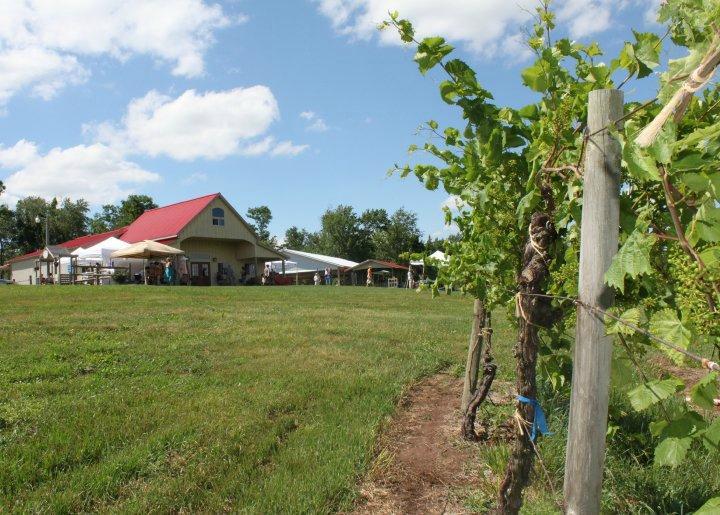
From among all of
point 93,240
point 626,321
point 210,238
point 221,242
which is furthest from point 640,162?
point 93,240

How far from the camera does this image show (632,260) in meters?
1.61

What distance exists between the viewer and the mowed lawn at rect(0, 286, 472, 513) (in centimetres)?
348

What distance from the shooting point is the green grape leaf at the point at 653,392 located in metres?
1.80

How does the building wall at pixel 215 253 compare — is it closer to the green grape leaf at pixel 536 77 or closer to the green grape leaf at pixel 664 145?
the green grape leaf at pixel 536 77

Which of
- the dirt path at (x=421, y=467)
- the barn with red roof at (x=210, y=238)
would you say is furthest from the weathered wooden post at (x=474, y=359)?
the barn with red roof at (x=210, y=238)

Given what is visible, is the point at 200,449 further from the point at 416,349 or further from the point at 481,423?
the point at 416,349

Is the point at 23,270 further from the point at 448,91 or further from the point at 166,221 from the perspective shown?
the point at 448,91

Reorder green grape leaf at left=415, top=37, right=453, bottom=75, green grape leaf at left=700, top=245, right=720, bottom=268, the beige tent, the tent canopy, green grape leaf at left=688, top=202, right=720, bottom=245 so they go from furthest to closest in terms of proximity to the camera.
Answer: the tent canopy → the beige tent → green grape leaf at left=415, top=37, right=453, bottom=75 → green grape leaf at left=700, top=245, right=720, bottom=268 → green grape leaf at left=688, top=202, right=720, bottom=245

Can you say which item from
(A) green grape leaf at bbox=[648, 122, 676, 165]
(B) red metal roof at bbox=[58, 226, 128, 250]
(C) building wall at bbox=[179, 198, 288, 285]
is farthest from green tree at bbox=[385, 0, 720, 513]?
(B) red metal roof at bbox=[58, 226, 128, 250]

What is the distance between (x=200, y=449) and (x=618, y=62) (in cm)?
369

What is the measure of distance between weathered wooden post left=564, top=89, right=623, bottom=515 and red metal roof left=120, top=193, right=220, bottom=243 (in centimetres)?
3208

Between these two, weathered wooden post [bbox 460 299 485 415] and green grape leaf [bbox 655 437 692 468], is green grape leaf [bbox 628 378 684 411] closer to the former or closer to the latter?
green grape leaf [bbox 655 437 692 468]

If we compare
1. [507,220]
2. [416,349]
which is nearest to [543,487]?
[507,220]

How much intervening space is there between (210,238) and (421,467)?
32273 mm
